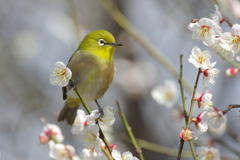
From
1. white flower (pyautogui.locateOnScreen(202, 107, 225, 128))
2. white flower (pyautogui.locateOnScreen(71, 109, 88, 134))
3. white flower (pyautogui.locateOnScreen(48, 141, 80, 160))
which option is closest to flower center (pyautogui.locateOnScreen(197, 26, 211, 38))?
white flower (pyautogui.locateOnScreen(202, 107, 225, 128))

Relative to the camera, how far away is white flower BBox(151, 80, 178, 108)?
4.17 metres

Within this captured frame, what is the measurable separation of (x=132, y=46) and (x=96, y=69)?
393 centimetres

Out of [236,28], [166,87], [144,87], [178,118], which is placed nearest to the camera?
[236,28]

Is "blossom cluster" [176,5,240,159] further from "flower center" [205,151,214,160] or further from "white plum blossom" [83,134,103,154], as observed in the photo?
"white plum blossom" [83,134,103,154]

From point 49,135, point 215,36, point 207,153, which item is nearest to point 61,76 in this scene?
point 49,135

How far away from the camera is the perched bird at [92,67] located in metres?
3.49

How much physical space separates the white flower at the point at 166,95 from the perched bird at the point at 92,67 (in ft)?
2.74

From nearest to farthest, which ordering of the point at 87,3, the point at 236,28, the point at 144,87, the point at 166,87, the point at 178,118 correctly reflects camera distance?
the point at 236,28, the point at 178,118, the point at 166,87, the point at 144,87, the point at 87,3

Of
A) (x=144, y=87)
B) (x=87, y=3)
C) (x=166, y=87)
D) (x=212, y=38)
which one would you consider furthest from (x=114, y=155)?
(x=87, y=3)

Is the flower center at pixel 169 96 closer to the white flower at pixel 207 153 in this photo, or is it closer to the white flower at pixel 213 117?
the white flower at pixel 207 153

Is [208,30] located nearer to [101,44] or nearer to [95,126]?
[95,126]

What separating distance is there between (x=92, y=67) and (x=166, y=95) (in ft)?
3.97

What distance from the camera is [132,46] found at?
7.36 meters

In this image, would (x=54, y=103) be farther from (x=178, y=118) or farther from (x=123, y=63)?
(x=178, y=118)
